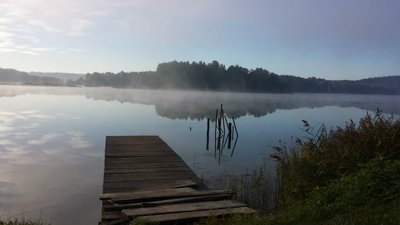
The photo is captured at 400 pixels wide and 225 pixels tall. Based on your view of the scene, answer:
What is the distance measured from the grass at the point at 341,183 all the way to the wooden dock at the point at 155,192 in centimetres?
75

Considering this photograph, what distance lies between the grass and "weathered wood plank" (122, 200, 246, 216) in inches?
28.0

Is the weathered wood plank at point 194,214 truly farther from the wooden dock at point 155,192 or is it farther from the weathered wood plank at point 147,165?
the weathered wood plank at point 147,165

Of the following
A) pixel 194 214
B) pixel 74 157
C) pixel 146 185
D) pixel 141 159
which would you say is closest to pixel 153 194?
pixel 146 185

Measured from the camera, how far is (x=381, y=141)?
10141 mm

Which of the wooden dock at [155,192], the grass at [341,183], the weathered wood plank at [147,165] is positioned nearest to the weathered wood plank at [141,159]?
the wooden dock at [155,192]

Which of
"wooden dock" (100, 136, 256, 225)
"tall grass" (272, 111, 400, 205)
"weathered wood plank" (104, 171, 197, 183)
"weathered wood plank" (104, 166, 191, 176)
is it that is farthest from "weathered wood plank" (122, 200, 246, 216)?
"weathered wood plank" (104, 166, 191, 176)

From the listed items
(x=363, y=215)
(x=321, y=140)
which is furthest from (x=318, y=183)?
(x=363, y=215)

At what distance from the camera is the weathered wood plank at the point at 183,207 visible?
28.6ft

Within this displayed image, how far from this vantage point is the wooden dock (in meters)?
8.83

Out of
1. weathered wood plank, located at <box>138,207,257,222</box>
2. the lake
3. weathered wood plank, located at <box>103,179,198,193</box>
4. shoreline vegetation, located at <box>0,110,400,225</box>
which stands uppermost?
shoreline vegetation, located at <box>0,110,400,225</box>

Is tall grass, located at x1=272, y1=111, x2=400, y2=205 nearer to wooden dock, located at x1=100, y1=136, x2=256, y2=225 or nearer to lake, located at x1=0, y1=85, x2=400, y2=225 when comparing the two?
wooden dock, located at x1=100, y1=136, x2=256, y2=225

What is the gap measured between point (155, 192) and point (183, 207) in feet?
4.80

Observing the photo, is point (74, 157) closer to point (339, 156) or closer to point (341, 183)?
point (339, 156)

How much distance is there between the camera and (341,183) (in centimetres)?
842
